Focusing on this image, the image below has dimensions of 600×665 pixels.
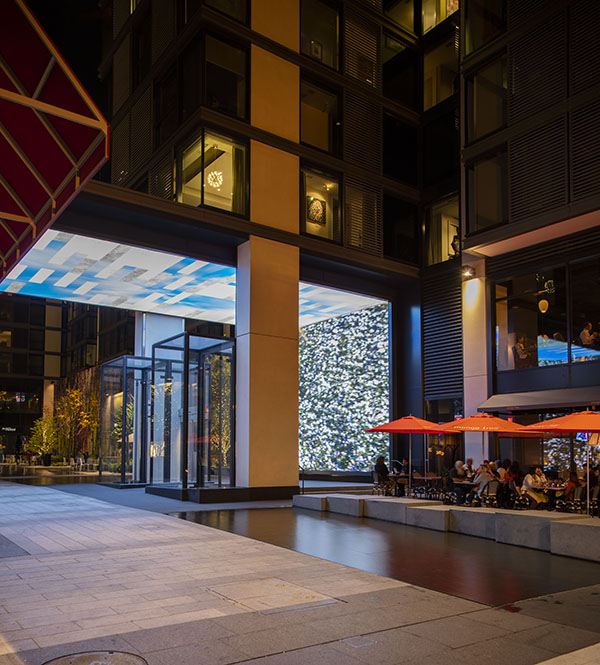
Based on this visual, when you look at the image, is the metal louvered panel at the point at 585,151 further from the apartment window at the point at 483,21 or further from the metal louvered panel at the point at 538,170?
the apartment window at the point at 483,21

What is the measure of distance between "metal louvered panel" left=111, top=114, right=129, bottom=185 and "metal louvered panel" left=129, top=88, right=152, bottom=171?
1.47 ft

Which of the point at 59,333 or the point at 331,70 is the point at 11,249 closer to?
the point at 331,70

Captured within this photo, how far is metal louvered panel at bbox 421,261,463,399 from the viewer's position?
21.8 metres

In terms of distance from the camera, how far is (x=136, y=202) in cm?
1716

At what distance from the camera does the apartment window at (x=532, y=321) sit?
60.0 feet

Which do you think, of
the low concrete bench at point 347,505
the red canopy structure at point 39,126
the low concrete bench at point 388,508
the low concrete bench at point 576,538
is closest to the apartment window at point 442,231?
the low concrete bench at point 347,505

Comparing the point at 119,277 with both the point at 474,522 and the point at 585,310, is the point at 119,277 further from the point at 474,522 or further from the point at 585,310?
the point at 585,310

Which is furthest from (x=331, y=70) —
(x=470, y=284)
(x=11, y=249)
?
(x=11, y=249)

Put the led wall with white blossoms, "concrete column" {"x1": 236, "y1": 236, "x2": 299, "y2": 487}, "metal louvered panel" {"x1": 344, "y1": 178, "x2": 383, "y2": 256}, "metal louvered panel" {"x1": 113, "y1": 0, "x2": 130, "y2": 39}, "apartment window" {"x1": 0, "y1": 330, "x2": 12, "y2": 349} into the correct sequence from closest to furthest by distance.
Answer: "concrete column" {"x1": 236, "y1": 236, "x2": 299, "y2": 487} < "metal louvered panel" {"x1": 344, "y1": 178, "x2": 383, "y2": 256} < "metal louvered panel" {"x1": 113, "y1": 0, "x2": 130, "y2": 39} < the led wall with white blossoms < "apartment window" {"x1": 0, "y1": 330, "x2": 12, "y2": 349}

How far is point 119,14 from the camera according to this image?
25.7 metres

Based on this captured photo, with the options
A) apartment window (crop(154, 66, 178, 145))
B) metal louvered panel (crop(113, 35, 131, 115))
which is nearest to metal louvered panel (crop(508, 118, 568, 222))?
apartment window (crop(154, 66, 178, 145))

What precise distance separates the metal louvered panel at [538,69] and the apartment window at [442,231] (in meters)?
4.55

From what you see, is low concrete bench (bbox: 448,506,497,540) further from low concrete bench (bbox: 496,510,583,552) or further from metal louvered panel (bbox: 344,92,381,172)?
metal louvered panel (bbox: 344,92,381,172)

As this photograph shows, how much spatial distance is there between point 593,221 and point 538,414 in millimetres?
5465
